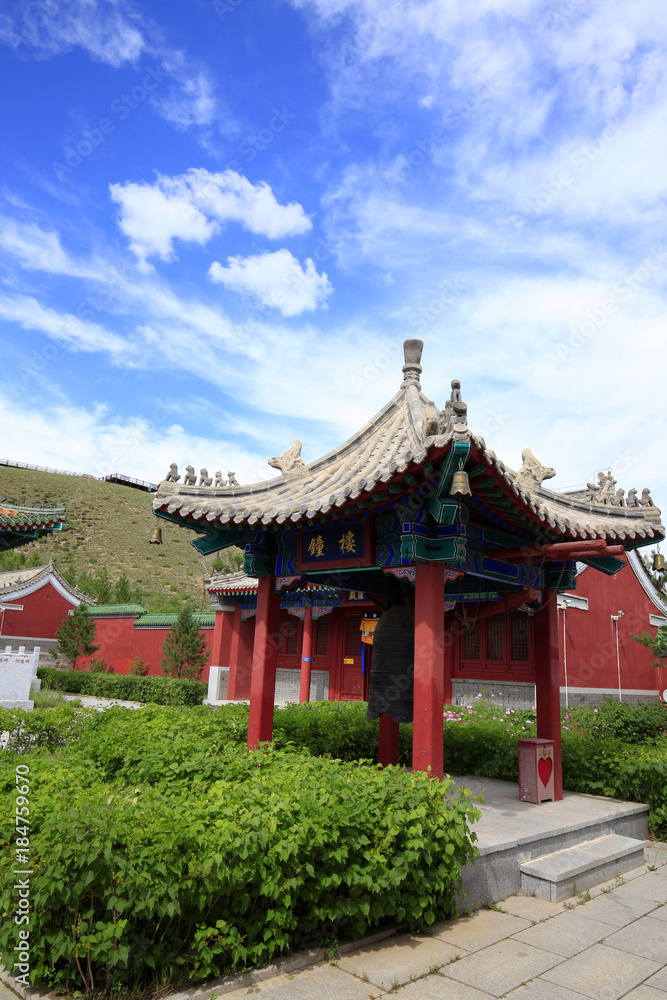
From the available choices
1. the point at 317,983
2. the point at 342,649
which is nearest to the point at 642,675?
the point at 342,649

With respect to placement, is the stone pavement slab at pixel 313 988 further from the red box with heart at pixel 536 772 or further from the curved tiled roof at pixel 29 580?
the curved tiled roof at pixel 29 580

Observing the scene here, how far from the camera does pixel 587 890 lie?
557 cm

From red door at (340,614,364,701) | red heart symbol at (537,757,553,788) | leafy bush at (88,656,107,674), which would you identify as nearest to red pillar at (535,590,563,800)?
red heart symbol at (537,757,553,788)

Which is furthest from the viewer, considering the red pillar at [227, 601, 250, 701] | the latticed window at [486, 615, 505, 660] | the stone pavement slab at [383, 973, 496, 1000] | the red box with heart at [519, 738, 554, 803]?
the red pillar at [227, 601, 250, 701]

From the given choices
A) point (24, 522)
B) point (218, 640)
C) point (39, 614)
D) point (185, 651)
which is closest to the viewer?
point (24, 522)

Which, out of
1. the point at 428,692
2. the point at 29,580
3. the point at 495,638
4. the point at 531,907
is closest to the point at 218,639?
the point at 495,638

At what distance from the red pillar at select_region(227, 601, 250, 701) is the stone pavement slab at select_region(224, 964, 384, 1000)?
19944 millimetres

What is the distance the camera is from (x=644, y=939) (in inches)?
180

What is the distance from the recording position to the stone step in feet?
17.5

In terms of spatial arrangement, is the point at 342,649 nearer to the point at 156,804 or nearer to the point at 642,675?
the point at 642,675

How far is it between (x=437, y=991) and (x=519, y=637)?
40.9ft

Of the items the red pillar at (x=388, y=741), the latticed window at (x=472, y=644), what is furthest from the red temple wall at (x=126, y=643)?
the red pillar at (x=388, y=741)

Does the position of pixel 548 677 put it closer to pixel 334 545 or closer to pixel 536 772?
pixel 536 772

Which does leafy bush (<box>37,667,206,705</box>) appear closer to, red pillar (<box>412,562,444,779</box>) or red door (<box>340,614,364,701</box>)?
red door (<box>340,614,364,701</box>)
